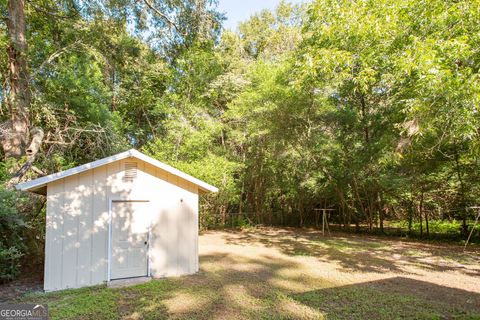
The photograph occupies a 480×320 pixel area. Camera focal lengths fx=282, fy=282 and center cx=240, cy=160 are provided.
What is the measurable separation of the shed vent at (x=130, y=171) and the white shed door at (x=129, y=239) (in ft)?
1.75

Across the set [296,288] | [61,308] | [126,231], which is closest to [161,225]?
[126,231]

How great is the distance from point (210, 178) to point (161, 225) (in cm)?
571

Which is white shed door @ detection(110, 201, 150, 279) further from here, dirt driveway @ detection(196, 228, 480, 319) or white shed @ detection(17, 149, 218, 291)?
dirt driveway @ detection(196, 228, 480, 319)

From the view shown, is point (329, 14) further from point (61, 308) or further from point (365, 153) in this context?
point (61, 308)

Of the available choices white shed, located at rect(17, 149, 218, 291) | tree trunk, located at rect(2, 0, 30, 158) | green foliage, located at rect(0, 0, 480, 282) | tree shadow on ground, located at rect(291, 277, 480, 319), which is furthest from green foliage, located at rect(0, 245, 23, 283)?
tree shadow on ground, located at rect(291, 277, 480, 319)

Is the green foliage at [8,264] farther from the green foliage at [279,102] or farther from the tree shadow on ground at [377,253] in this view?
the tree shadow on ground at [377,253]

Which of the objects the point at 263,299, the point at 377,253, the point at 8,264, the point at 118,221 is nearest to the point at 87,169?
the point at 118,221

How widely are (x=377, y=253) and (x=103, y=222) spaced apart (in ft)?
26.4

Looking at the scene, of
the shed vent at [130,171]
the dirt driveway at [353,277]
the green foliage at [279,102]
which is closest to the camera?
the dirt driveway at [353,277]

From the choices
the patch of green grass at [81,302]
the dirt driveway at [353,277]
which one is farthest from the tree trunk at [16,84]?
the dirt driveway at [353,277]

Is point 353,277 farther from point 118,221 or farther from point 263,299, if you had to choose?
point 118,221

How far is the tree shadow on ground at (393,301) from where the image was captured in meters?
4.27

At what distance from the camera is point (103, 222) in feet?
19.4

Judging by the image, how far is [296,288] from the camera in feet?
18.4
